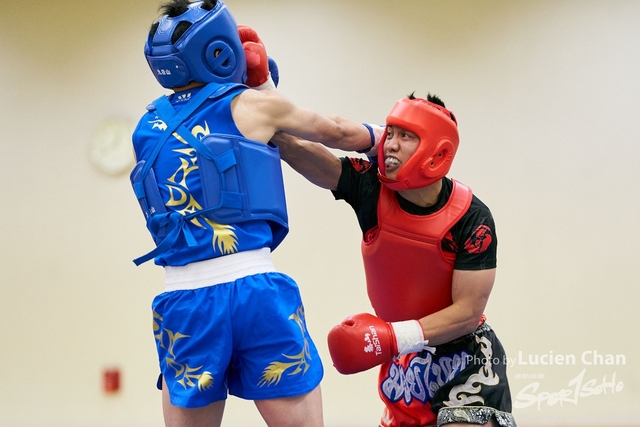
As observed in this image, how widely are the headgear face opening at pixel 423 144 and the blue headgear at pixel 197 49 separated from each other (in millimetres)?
658

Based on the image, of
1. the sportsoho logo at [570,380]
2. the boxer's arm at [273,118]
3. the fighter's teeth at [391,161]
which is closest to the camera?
the boxer's arm at [273,118]

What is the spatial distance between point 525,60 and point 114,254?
3.26 meters

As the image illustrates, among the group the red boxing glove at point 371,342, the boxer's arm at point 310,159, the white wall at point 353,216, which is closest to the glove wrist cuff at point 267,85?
the boxer's arm at point 310,159

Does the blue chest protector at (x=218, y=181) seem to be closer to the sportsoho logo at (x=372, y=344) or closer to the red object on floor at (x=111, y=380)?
the sportsoho logo at (x=372, y=344)

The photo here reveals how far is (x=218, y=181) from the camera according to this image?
6.70ft

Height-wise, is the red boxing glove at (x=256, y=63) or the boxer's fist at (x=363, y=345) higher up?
the red boxing glove at (x=256, y=63)

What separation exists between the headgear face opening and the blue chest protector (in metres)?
0.55

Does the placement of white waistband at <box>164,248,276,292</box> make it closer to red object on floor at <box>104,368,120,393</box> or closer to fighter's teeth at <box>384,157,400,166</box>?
fighter's teeth at <box>384,157,400,166</box>

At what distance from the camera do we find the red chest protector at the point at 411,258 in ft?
8.39

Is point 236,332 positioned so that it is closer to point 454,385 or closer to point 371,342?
point 371,342

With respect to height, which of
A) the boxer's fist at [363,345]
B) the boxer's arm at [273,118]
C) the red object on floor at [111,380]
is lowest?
the red object on floor at [111,380]

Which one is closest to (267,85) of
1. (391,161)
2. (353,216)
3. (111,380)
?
(391,161)

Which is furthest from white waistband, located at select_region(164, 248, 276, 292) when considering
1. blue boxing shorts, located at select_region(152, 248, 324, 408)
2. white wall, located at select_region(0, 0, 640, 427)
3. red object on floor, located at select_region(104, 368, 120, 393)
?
red object on floor, located at select_region(104, 368, 120, 393)

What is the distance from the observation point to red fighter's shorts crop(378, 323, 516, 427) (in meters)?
2.56
